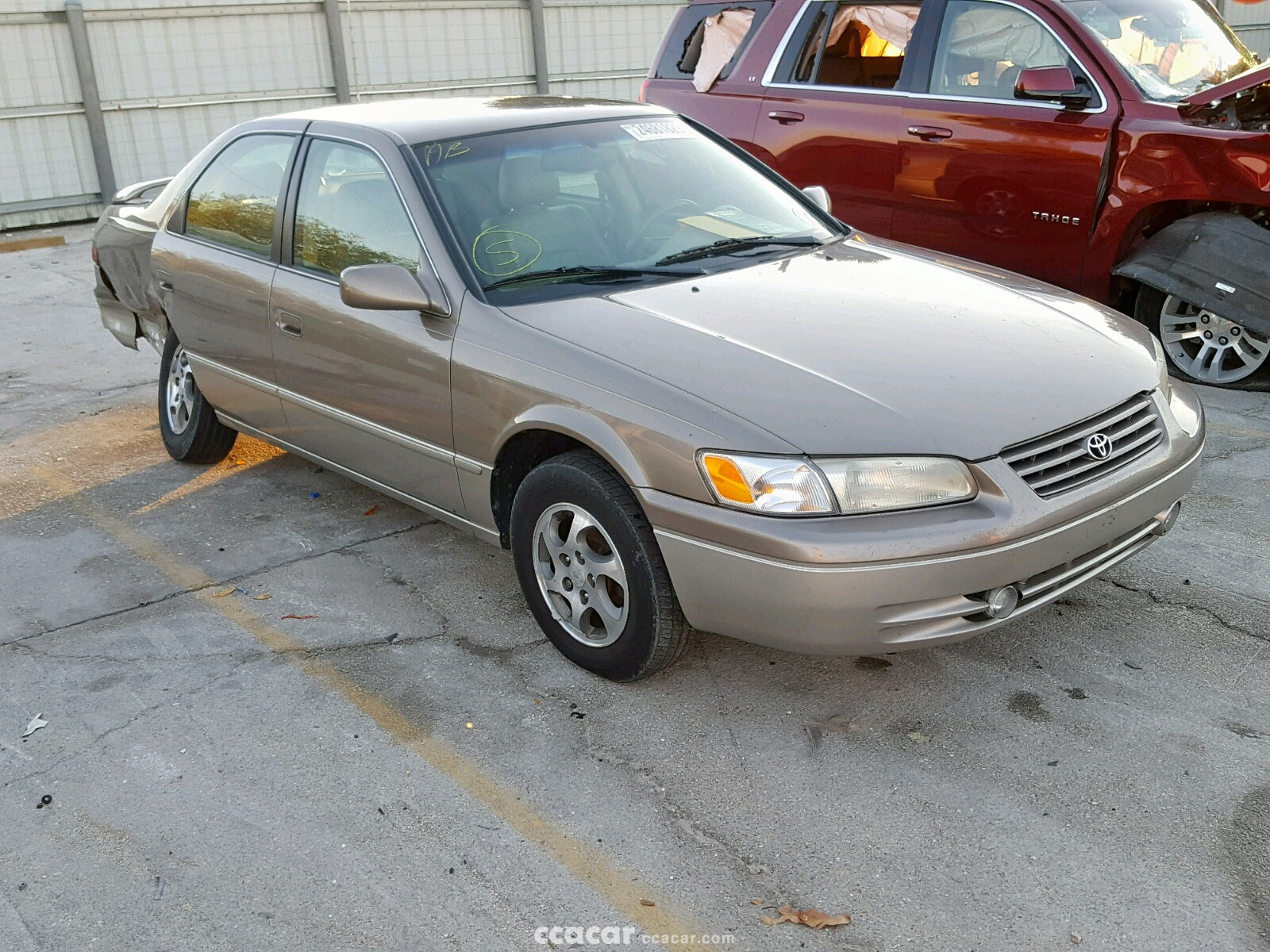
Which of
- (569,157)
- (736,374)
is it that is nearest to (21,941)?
(736,374)

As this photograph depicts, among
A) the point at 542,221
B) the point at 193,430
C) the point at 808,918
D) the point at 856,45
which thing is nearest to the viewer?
the point at 808,918

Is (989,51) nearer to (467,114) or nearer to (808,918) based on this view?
(467,114)

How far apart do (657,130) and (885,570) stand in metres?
2.34

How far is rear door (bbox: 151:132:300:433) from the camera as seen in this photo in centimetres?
476

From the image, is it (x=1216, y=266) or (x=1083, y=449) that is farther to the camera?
(x=1216, y=266)

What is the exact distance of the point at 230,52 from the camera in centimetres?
1395

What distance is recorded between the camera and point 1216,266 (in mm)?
5730

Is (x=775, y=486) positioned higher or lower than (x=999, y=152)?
lower

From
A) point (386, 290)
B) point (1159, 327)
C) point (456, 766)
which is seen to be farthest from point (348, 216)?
point (1159, 327)

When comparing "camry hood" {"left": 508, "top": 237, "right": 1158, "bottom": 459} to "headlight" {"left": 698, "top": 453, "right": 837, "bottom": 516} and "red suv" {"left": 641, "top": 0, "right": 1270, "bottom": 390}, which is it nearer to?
"headlight" {"left": 698, "top": 453, "right": 837, "bottom": 516}

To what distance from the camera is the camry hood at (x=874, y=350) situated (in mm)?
3168

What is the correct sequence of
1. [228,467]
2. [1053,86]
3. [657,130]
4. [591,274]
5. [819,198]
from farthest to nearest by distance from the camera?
1. [1053,86]
2. [228,467]
3. [819,198]
4. [657,130]
5. [591,274]

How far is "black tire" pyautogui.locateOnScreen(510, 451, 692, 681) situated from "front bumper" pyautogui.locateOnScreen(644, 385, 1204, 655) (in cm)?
8

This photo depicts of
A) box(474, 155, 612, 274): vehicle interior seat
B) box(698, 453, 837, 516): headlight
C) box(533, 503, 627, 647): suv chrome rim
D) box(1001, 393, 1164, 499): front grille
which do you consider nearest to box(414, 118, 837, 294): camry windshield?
box(474, 155, 612, 274): vehicle interior seat
